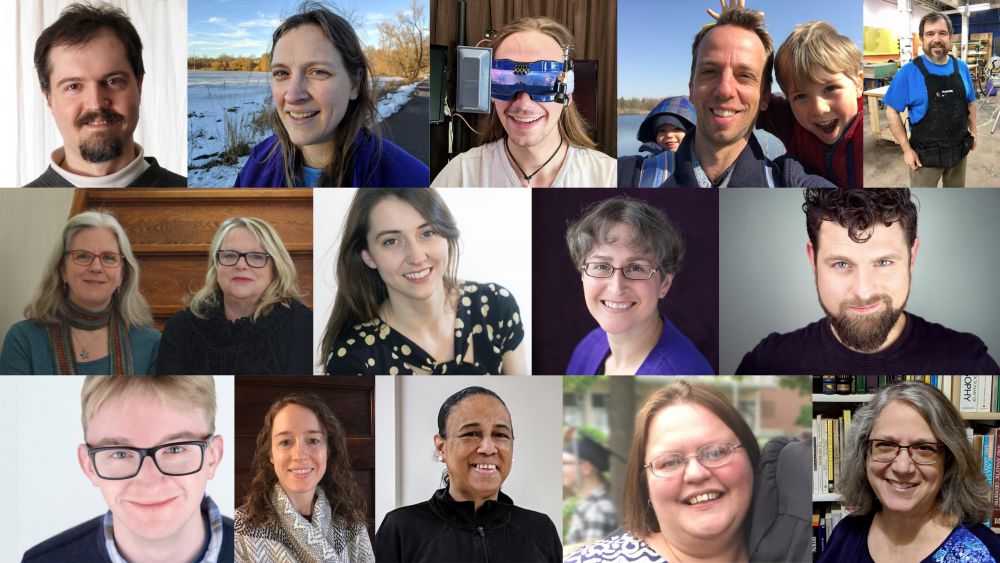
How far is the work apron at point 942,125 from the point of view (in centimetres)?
299

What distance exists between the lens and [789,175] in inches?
117

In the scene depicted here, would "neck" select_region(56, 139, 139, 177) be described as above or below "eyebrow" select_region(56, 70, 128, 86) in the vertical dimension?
below

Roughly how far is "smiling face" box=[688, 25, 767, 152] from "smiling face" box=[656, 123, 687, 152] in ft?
0.38

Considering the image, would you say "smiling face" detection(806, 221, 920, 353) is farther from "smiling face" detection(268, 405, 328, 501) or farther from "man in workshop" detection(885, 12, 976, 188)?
"smiling face" detection(268, 405, 328, 501)

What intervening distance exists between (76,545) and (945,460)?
290 cm

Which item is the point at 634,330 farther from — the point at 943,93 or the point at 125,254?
the point at 125,254

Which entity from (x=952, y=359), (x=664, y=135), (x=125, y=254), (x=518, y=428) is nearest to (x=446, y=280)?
(x=518, y=428)

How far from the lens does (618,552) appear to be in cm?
294

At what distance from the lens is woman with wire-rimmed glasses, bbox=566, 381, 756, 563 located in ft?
9.51

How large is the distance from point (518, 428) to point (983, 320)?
1.60m

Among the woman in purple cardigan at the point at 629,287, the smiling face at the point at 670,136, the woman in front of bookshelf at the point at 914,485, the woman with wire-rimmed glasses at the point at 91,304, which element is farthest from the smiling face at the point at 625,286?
the woman with wire-rimmed glasses at the point at 91,304

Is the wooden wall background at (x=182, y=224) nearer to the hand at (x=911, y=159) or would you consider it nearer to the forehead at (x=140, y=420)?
the forehead at (x=140, y=420)

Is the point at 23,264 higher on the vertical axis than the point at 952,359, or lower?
higher

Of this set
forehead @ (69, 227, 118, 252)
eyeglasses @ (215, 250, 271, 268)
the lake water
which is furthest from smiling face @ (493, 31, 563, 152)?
forehead @ (69, 227, 118, 252)
